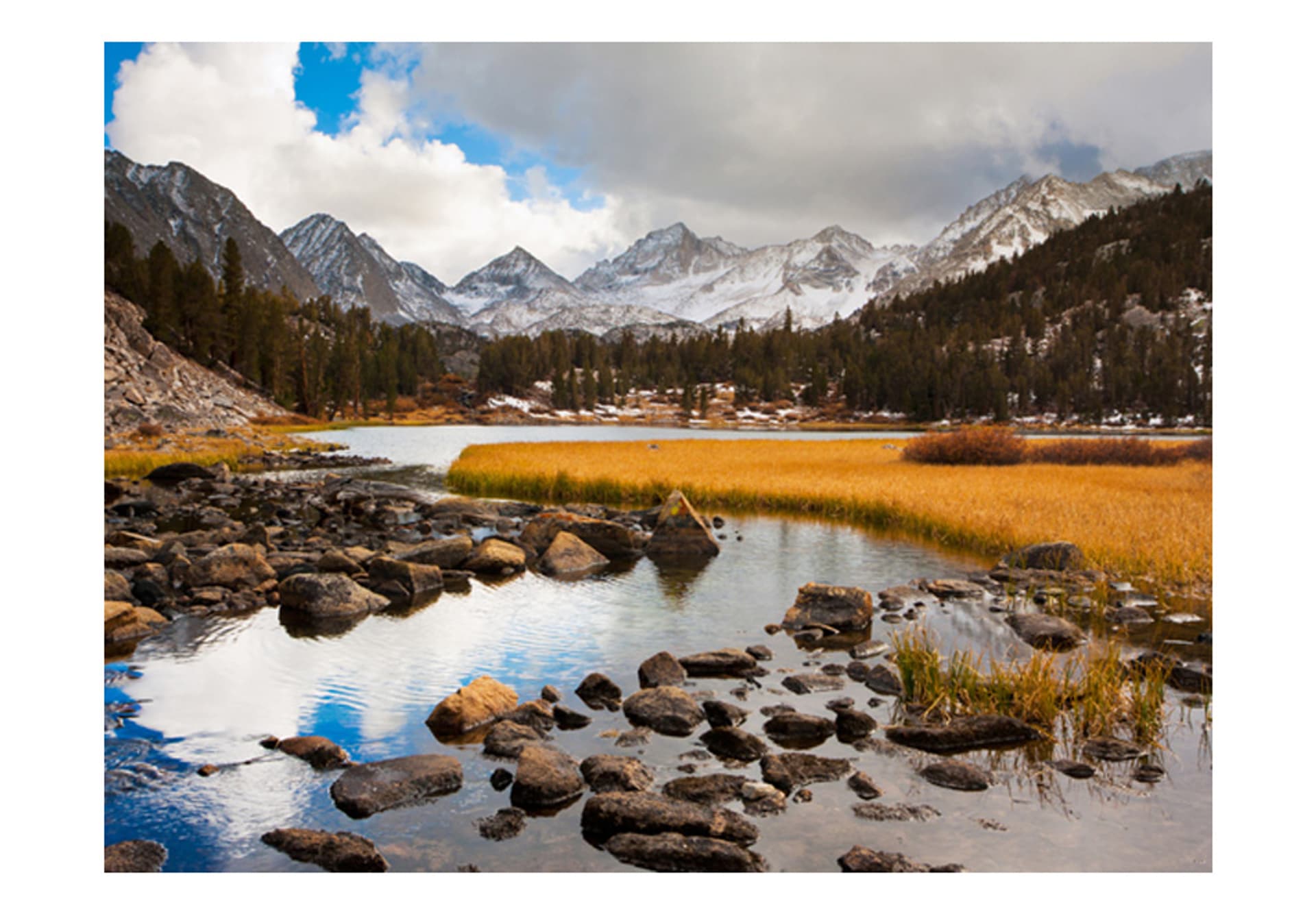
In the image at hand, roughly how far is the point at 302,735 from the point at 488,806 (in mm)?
3342

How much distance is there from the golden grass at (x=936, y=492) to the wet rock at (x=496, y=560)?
1439 cm

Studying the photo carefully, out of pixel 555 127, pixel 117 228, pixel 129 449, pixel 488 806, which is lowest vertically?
pixel 488 806

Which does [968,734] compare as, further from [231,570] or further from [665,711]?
[231,570]

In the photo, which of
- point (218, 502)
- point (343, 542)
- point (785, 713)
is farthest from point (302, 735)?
point (218, 502)

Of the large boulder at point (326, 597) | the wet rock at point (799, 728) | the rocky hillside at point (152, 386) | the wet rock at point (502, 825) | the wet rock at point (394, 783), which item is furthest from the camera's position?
the rocky hillside at point (152, 386)

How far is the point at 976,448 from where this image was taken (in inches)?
1916

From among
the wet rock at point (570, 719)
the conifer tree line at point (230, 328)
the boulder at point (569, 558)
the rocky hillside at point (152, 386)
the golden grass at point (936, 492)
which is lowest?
the wet rock at point (570, 719)

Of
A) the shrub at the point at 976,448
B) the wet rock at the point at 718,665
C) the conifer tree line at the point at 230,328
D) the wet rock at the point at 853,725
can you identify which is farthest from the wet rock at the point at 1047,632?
the conifer tree line at the point at 230,328

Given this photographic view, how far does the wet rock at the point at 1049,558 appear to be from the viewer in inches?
790

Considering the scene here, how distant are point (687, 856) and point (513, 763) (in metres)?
3.14

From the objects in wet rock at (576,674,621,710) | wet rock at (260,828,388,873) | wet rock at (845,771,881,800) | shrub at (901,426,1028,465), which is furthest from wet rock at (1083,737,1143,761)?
shrub at (901,426,1028,465)

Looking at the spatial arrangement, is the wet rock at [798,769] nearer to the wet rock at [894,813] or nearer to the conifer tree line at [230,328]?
the wet rock at [894,813]

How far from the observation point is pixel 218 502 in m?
35.9

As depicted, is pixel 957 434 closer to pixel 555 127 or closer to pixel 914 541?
pixel 914 541
